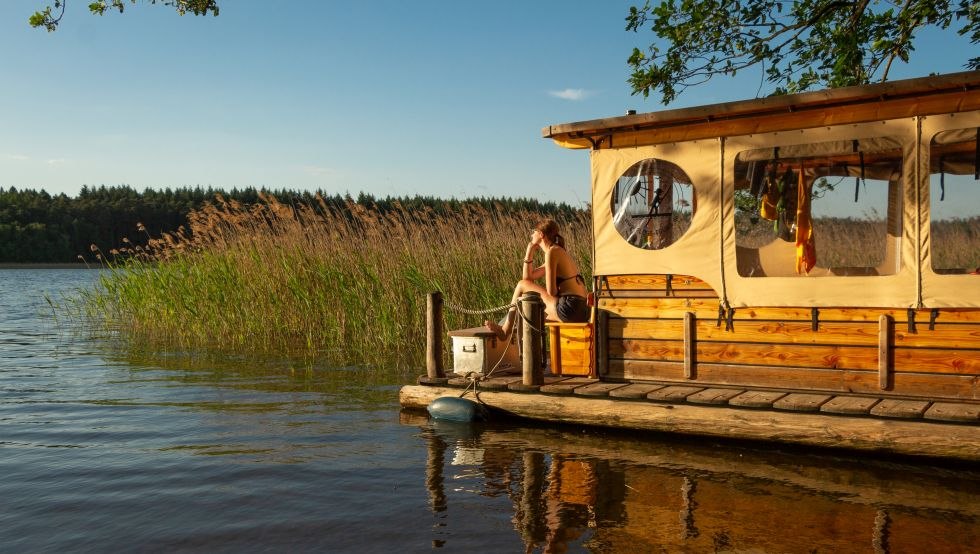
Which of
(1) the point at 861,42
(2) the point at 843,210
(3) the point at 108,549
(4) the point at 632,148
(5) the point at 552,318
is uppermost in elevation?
(1) the point at 861,42

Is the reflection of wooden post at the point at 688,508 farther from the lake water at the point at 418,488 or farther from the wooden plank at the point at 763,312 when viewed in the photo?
the wooden plank at the point at 763,312

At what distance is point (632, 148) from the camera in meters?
7.57

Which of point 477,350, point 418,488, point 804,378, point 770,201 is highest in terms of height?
point 770,201

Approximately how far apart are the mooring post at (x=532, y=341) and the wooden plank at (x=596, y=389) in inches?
19.7

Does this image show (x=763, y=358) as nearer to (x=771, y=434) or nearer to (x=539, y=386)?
(x=771, y=434)

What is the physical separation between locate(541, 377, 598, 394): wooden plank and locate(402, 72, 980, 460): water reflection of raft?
0.04ft

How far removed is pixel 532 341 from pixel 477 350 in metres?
0.75

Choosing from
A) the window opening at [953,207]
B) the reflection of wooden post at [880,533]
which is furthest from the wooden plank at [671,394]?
the window opening at [953,207]

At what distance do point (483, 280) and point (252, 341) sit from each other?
4.18 meters

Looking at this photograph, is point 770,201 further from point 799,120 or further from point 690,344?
point 690,344

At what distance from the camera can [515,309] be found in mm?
8438

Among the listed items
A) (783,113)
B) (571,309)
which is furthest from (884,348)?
(571,309)

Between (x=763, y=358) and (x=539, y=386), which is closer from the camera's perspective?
(x=763, y=358)

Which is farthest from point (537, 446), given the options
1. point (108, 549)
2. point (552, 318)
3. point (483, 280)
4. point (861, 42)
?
point (861, 42)
